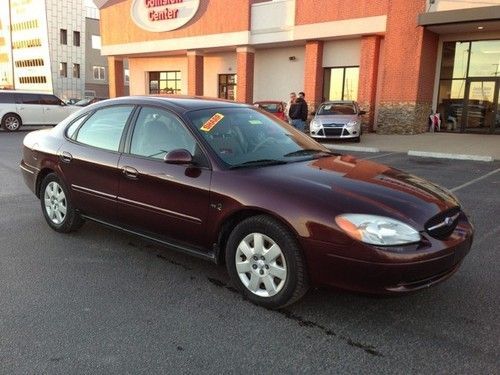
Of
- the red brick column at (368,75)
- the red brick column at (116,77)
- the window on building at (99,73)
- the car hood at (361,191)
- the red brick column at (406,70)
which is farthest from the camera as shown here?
the window on building at (99,73)

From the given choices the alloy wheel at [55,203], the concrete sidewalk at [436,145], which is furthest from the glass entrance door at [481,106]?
the alloy wheel at [55,203]

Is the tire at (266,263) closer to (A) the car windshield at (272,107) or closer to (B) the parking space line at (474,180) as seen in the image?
(B) the parking space line at (474,180)

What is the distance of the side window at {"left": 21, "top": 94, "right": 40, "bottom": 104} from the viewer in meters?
20.2

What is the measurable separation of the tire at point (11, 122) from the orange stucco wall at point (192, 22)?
36.4ft

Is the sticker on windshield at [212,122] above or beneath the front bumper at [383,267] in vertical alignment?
above

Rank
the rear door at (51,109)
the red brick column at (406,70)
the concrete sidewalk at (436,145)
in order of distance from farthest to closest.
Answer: the rear door at (51,109) → the red brick column at (406,70) → the concrete sidewalk at (436,145)

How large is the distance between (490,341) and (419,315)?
0.49m

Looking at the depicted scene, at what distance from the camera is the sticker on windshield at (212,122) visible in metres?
4.00

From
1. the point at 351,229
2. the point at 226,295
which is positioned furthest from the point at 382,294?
the point at 226,295

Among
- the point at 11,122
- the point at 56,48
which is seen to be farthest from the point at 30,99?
the point at 56,48

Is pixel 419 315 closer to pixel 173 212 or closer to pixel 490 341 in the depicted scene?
pixel 490 341

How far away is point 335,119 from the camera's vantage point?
16344 millimetres

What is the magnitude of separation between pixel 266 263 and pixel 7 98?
782 inches

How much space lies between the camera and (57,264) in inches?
169
